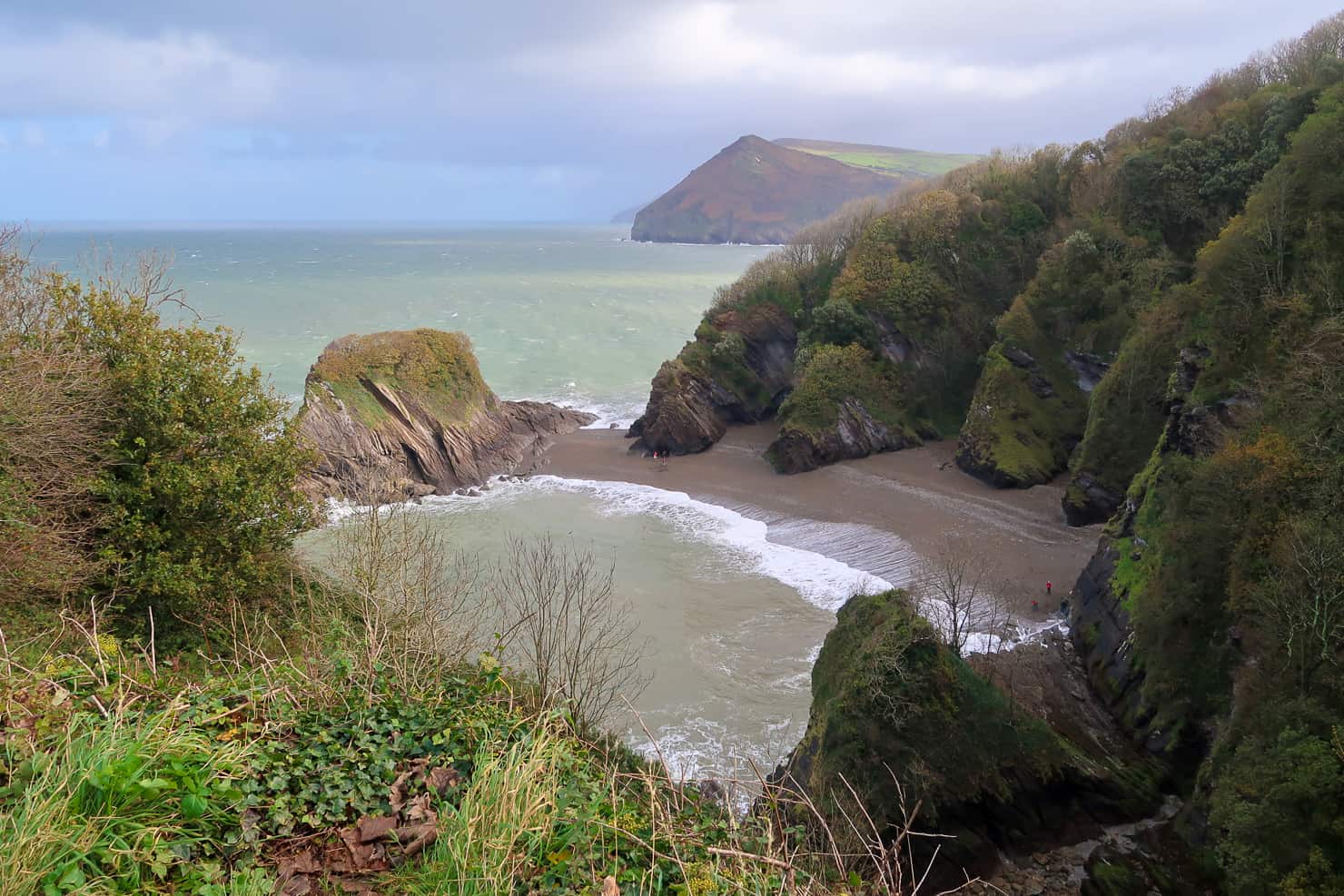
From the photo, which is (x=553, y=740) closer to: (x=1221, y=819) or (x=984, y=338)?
(x=1221, y=819)

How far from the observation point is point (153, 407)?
14211mm

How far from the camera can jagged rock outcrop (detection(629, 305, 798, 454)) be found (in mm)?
43938

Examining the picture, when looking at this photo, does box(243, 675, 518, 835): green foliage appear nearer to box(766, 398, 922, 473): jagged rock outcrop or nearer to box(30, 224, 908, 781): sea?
box(30, 224, 908, 781): sea

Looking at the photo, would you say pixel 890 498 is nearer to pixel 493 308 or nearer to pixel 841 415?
pixel 841 415

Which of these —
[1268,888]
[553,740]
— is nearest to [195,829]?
[553,740]

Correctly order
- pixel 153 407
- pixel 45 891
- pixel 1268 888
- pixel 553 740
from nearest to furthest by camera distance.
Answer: pixel 45 891 < pixel 553 740 < pixel 1268 888 < pixel 153 407

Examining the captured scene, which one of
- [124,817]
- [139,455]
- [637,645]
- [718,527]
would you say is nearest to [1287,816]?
[124,817]

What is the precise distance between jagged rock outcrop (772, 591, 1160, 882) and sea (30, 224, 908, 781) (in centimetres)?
350

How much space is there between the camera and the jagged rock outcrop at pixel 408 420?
35781 mm

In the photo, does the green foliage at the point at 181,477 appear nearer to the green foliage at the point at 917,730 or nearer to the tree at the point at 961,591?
the green foliage at the point at 917,730

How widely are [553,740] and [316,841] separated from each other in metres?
Answer: 1.82

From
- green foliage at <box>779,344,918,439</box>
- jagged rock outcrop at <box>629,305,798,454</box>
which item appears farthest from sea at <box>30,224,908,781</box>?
green foliage at <box>779,344,918,439</box>

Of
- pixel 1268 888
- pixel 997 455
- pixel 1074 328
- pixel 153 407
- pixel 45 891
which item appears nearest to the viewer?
pixel 45 891

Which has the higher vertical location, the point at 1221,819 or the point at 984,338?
the point at 984,338
